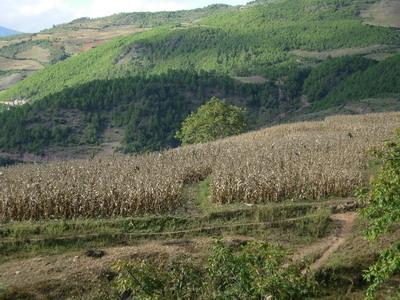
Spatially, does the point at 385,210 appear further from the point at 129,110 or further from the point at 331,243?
the point at 129,110

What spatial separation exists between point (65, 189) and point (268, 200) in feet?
25.5

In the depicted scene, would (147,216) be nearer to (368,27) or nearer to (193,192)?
(193,192)

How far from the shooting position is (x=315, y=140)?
3303 cm

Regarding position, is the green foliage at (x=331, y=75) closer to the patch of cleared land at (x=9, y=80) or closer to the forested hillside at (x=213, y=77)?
the forested hillside at (x=213, y=77)

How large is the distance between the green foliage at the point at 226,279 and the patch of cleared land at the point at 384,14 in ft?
526

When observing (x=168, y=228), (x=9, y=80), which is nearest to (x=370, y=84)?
(x=168, y=228)

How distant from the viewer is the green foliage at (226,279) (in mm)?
9391

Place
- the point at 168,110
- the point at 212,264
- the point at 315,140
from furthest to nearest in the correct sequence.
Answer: the point at 168,110 < the point at 315,140 < the point at 212,264

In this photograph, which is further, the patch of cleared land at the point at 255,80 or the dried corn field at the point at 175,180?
the patch of cleared land at the point at 255,80

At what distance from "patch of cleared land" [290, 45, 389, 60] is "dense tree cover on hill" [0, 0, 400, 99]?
281 cm

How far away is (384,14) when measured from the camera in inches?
6644

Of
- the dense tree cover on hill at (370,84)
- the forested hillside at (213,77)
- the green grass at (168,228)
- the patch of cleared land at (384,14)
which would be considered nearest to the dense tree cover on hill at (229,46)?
the forested hillside at (213,77)

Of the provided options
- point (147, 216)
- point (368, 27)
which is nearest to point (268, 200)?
point (147, 216)

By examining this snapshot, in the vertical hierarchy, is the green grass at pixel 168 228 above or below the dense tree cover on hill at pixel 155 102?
above
